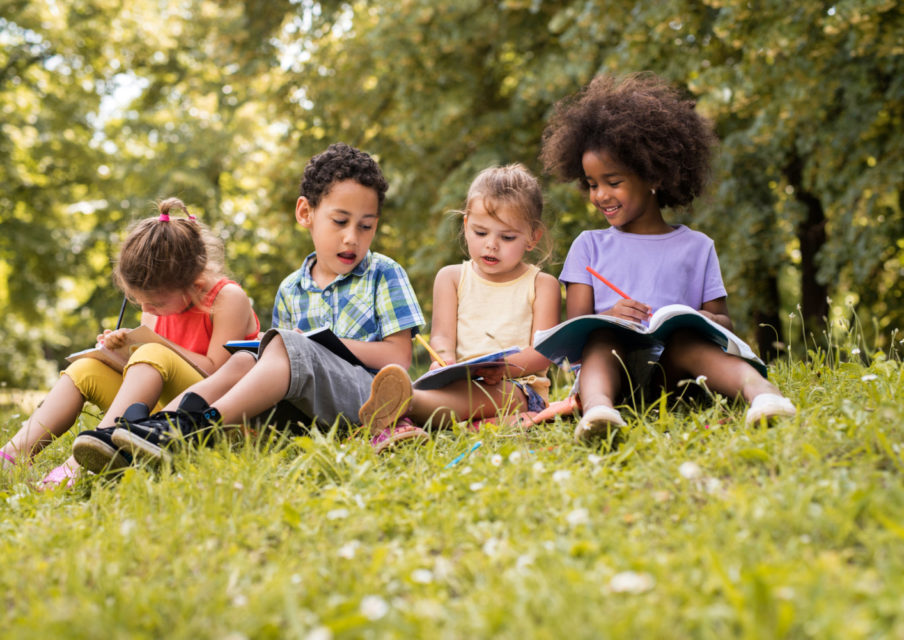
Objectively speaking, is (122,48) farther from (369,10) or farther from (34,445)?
(34,445)

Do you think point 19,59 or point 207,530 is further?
point 19,59

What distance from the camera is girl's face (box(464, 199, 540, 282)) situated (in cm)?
353

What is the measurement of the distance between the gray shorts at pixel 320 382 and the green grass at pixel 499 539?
1.20ft

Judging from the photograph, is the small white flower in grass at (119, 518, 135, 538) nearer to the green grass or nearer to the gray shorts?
the green grass

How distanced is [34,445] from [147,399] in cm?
61

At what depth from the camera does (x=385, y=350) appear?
11.3 feet

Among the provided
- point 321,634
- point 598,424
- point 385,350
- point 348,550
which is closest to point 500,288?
point 385,350

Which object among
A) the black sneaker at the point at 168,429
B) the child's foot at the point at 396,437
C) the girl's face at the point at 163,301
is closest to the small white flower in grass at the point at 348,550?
the child's foot at the point at 396,437

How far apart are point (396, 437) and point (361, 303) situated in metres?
0.96

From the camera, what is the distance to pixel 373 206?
3627 mm

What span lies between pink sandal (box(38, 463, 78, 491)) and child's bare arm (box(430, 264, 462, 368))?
151 centimetres

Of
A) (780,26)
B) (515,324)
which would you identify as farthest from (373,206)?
(780,26)

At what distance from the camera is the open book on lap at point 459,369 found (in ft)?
9.98

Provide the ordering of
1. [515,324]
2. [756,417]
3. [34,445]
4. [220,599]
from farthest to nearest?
[515,324]
[34,445]
[756,417]
[220,599]
